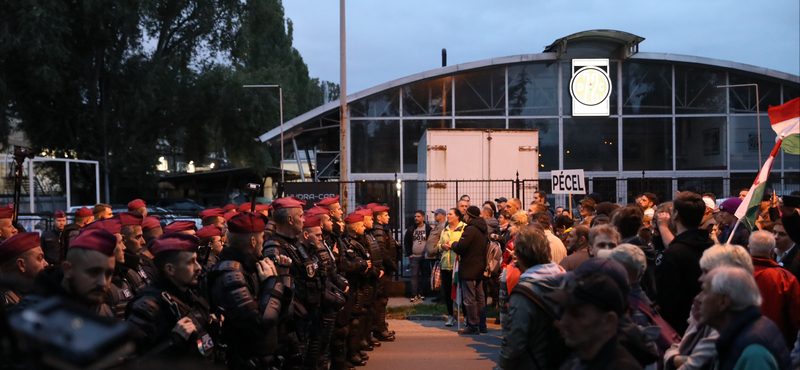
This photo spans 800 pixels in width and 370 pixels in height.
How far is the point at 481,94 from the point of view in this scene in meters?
25.2

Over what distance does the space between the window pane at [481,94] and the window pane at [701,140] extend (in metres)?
7.26

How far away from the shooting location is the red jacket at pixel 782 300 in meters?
4.33

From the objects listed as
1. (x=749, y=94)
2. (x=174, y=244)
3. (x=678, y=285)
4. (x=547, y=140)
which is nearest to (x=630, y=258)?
(x=678, y=285)

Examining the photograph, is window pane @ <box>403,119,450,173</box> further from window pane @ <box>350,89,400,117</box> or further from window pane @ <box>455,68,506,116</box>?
window pane @ <box>455,68,506,116</box>

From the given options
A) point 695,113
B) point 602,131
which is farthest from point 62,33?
point 695,113

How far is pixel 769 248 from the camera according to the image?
4.59 meters

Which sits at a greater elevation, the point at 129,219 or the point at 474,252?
the point at 129,219

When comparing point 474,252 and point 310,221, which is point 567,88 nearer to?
point 474,252

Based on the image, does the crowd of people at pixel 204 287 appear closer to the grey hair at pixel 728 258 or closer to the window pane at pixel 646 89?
the grey hair at pixel 728 258

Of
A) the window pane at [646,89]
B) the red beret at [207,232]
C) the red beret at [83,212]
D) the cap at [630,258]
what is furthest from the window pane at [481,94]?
the cap at [630,258]

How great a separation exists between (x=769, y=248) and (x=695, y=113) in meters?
22.8

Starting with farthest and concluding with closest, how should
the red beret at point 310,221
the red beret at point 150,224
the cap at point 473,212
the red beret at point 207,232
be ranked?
the cap at point 473,212 → the red beret at point 150,224 → the red beret at point 310,221 → the red beret at point 207,232

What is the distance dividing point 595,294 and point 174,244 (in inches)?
107

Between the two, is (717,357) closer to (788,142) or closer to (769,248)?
(769,248)
